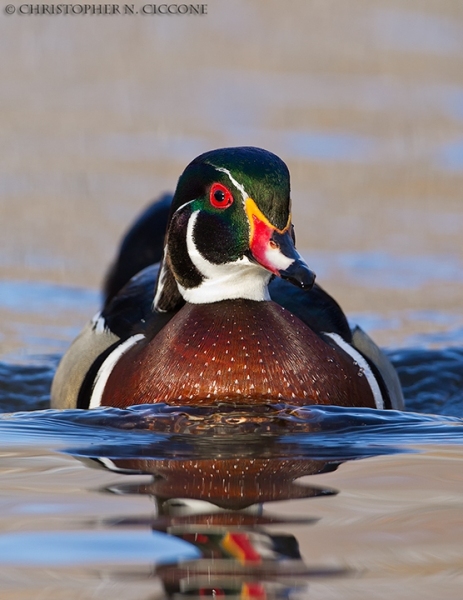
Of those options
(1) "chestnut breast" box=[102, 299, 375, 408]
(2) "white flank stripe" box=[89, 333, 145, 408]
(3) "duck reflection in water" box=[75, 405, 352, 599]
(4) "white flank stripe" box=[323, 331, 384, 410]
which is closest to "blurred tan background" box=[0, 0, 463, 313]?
(4) "white flank stripe" box=[323, 331, 384, 410]

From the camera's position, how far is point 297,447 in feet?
14.3

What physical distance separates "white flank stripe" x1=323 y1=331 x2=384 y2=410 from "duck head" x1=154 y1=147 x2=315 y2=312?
0.48 metres

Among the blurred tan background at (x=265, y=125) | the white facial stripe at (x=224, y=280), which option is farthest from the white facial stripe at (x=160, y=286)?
the blurred tan background at (x=265, y=125)

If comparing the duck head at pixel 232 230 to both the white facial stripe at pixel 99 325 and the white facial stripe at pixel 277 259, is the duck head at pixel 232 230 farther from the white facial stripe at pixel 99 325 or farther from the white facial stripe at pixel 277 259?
the white facial stripe at pixel 99 325

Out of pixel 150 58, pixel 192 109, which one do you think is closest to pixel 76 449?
pixel 192 109

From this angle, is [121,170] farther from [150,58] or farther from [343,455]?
[343,455]

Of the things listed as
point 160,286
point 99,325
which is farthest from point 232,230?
point 99,325

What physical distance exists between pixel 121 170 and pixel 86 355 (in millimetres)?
4492

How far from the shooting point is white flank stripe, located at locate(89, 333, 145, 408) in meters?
5.23

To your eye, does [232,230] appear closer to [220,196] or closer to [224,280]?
[220,196]

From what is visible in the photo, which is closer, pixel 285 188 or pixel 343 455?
pixel 343 455

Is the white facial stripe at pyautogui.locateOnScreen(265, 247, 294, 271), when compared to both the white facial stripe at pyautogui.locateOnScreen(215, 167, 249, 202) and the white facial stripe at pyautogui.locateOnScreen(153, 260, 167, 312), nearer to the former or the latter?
the white facial stripe at pyautogui.locateOnScreen(215, 167, 249, 202)

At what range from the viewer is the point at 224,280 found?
4852 mm

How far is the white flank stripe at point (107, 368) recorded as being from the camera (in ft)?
17.2
